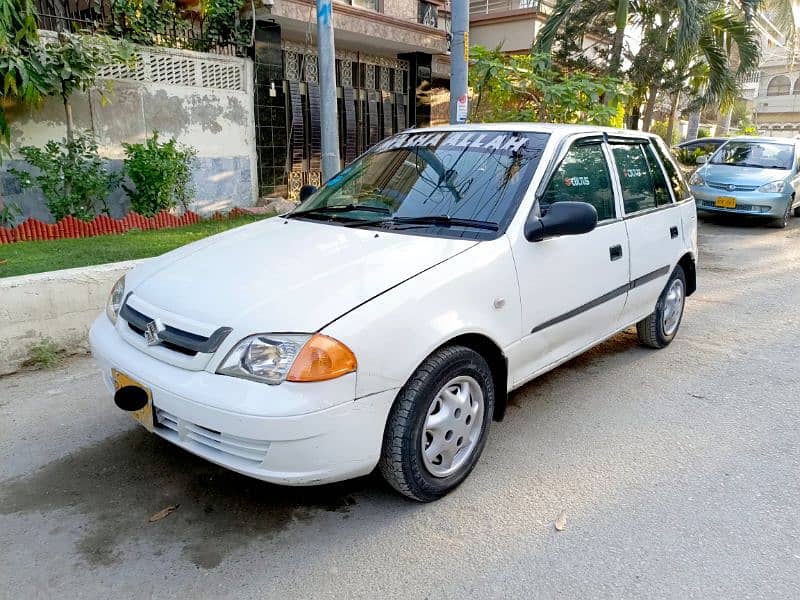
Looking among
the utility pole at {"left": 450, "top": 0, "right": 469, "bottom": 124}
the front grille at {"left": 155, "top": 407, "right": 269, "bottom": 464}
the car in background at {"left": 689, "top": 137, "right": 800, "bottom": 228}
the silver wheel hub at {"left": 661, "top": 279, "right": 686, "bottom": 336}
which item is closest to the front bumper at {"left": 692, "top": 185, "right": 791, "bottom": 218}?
the car in background at {"left": 689, "top": 137, "right": 800, "bottom": 228}

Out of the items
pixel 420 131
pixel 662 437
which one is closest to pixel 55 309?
pixel 420 131

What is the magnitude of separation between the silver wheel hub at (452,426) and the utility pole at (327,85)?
4159mm

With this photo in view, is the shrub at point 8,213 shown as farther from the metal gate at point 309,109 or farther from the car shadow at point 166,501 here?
the car shadow at point 166,501

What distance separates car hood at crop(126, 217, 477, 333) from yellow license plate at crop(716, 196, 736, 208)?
31.9 ft

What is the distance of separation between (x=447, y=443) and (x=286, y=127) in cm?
928

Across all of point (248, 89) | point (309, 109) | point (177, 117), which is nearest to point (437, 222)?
point (177, 117)

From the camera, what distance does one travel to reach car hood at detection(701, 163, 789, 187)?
11016mm

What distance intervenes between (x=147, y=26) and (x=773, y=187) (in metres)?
10.4

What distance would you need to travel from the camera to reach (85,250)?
6.05 m

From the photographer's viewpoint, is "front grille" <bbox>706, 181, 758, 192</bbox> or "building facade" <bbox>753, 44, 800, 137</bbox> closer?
"front grille" <bbox>706, 181, 758, 192</bbox>

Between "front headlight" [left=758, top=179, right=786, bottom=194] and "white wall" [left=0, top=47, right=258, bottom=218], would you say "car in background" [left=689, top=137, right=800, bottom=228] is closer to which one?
"front headlight" [left=758, top=179, right=786, bottom=194]

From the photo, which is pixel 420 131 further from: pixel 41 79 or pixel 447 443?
pixel 41 79

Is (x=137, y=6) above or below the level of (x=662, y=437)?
above

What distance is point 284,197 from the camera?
11180mm
